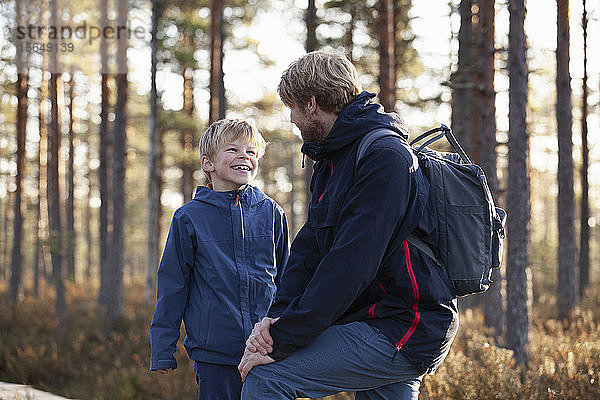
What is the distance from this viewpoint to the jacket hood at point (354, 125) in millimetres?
2621

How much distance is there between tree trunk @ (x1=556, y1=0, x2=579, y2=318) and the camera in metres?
13.2

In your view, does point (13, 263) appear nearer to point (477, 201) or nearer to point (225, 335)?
point (225, 335)

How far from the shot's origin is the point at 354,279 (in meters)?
2.44

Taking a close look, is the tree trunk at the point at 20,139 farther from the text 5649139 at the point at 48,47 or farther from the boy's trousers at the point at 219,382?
the boy's trousers at the point at 219,382

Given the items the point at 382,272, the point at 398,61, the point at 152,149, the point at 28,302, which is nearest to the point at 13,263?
the point at 28,302

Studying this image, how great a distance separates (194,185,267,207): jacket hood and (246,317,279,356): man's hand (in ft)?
3.78

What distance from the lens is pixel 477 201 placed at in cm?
261

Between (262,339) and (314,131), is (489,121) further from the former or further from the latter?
(262,339)

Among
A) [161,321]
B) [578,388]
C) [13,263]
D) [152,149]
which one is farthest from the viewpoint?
[13,263]

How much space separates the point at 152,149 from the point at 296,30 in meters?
6.93

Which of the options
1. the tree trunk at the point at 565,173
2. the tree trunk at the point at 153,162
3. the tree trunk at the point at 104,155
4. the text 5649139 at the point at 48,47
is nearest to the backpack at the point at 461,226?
the tree trunk at the point at 565,173

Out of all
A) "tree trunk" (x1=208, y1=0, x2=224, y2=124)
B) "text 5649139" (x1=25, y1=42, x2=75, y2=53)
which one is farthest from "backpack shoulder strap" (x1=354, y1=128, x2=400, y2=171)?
"text 5649139" (x1=25, y1=42, x2=75, y2=53)

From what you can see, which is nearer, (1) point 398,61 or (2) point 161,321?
(2) point 161,321

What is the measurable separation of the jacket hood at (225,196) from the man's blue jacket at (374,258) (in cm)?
103
